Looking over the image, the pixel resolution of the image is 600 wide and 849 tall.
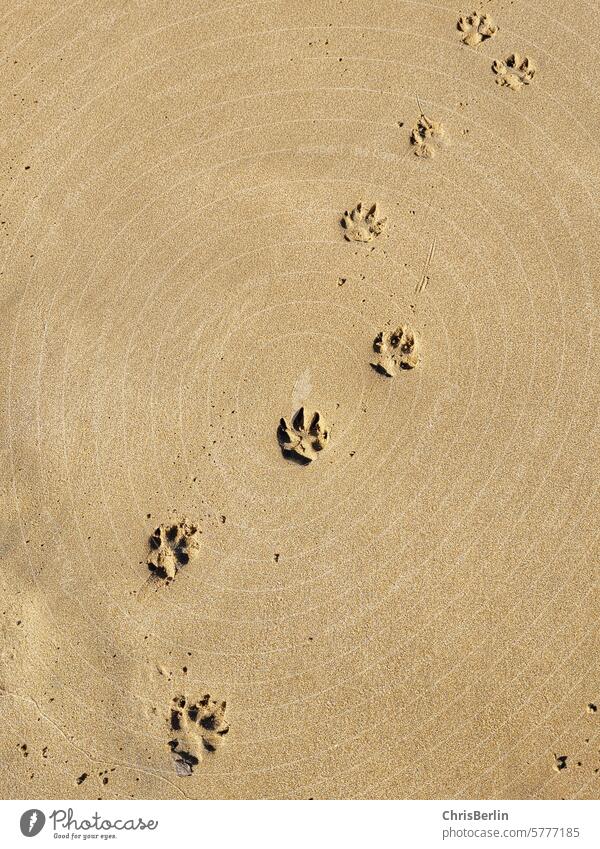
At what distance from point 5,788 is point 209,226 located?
6257mm

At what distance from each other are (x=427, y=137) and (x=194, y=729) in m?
6.76

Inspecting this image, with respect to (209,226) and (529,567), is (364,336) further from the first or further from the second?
(529,567)

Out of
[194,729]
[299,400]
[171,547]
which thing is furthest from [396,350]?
[194,729]

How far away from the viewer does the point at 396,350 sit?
22.5 ft

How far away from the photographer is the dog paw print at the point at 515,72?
7.00 meters

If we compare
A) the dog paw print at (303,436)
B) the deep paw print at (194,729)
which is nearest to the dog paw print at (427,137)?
the dog paw print at (303,436)

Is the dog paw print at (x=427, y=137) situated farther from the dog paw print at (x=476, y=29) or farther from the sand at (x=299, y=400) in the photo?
the dog paw print at (x=476, y=29)

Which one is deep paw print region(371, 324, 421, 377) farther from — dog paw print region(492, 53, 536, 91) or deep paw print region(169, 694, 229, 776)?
deep paw print region(169, 694, 229, 776)

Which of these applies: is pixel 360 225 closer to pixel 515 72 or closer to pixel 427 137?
pixel 427 137

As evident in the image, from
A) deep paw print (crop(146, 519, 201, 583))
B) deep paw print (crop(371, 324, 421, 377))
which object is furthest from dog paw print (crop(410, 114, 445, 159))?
deep paw print (crop(146, 519, 201, 583))

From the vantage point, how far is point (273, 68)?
23.1ft

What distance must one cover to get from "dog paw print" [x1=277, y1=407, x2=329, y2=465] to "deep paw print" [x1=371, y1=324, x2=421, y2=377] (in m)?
0.88
